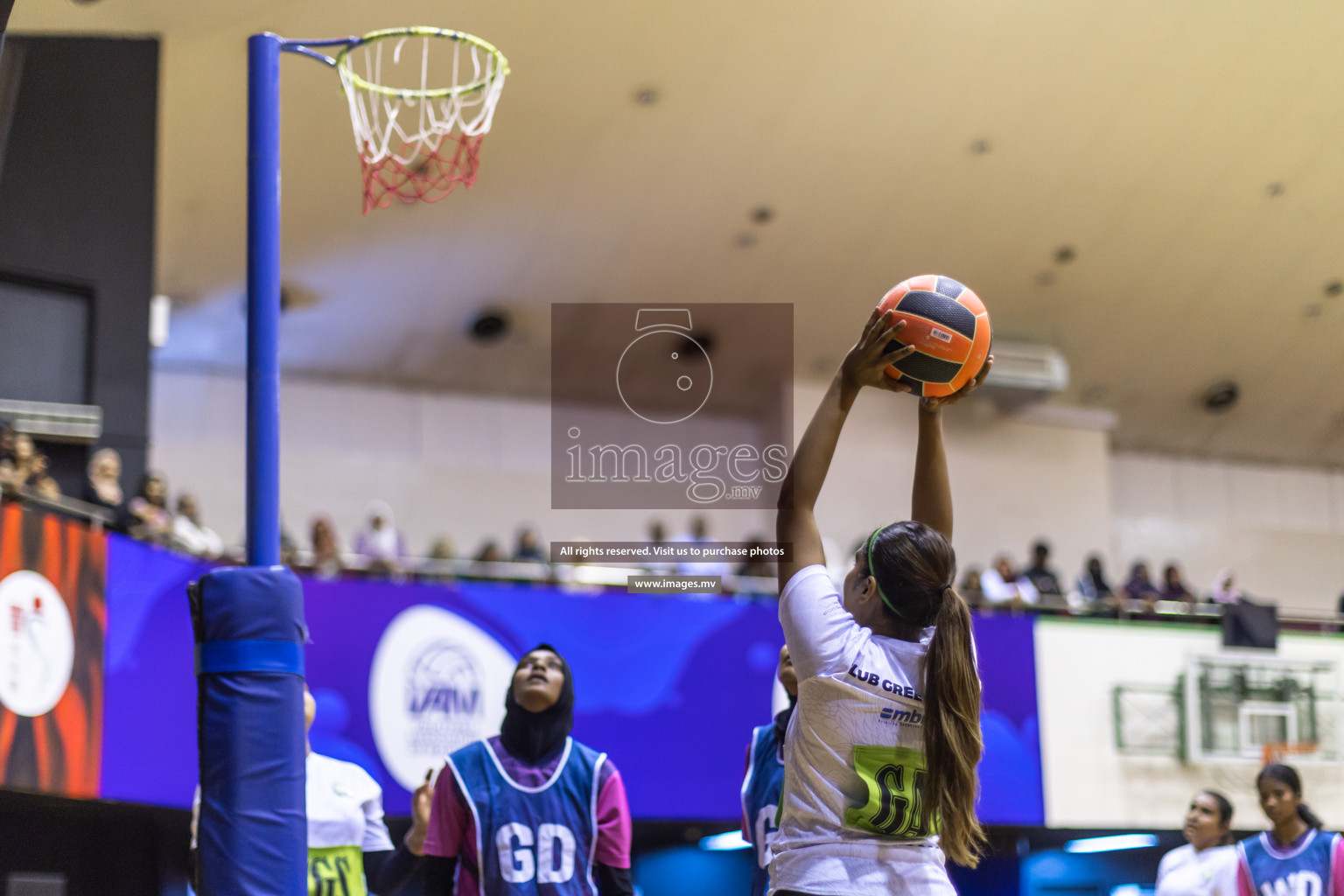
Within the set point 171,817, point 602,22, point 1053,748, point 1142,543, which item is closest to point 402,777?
point 171,817

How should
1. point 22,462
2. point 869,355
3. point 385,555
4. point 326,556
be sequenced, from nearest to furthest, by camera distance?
point 869,355
point 22,462
point 326,556
point 385,555

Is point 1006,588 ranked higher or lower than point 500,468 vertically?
Answer: lower

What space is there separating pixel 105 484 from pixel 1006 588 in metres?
7.82

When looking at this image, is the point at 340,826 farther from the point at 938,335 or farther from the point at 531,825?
the point at 938,335

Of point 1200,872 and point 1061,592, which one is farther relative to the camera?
point 1061,592

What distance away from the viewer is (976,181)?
45.4 feet

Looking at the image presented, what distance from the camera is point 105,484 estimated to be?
30.1 ft

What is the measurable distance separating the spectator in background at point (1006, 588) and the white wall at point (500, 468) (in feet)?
8.76

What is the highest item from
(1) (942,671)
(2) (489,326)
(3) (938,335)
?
(2) (489,326)

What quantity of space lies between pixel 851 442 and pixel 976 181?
3.77 m

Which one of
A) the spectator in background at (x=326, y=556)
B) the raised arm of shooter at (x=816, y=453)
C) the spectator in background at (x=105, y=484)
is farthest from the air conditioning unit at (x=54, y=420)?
the raised arm of shooter at (x=816, y=453)

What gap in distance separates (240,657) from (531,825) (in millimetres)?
1352

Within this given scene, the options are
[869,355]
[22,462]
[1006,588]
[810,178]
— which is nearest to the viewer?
[869,355]

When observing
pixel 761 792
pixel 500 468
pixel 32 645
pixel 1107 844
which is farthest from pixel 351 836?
pixel 500 468
